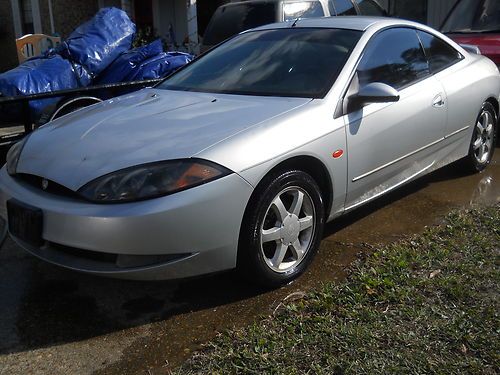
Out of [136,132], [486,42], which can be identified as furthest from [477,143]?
[136,132]

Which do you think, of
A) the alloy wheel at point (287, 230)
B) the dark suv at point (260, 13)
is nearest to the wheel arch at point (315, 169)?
the alloy wheel at point (287, 230)

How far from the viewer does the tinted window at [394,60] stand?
13.1 ft

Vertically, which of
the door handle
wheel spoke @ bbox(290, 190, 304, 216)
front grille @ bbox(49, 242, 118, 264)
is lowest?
front grille @ bbox(49, 242, 118, 264)

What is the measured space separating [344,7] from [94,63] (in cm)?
411

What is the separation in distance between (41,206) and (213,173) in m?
0.89

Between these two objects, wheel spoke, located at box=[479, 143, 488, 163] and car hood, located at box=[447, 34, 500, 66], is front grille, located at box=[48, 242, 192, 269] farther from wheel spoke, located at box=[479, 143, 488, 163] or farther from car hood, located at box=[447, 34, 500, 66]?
car hood, located at box=[447, 34, 500, 66]

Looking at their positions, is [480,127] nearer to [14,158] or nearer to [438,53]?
[438,53]

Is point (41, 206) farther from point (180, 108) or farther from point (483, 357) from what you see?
point (483, 357)

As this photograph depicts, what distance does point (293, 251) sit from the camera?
3.40 metres

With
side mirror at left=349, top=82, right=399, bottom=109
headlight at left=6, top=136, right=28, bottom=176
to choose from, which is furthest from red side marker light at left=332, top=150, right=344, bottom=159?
headlight at left=6, top=136, right=28, bottom=176

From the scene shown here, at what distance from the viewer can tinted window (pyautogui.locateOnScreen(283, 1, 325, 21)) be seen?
26.2ft

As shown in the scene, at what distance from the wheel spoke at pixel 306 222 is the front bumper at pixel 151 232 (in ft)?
1.61

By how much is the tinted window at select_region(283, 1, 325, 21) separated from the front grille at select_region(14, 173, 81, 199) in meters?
5.36

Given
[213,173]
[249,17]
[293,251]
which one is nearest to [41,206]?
[213,173]
